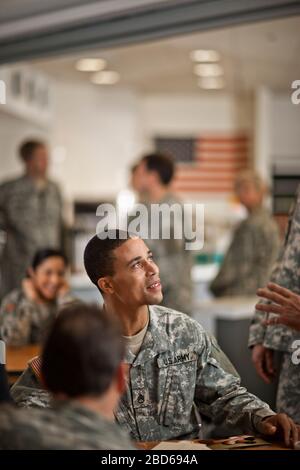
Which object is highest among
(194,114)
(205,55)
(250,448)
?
(205,55)

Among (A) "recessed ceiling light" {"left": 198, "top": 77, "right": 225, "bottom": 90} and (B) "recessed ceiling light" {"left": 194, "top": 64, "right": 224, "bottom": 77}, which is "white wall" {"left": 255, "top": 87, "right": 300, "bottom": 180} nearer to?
(A) "recessed ceiling light" {"left": 198, "top": 77, "right": 225, "bottom": 90}

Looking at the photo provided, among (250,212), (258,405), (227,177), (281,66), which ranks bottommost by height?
(258,405)

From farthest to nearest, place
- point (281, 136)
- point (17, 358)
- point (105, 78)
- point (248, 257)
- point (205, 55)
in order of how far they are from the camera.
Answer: point (281, 136), point (105, 78), point (205, 55), point (248, 257), point (17, 358)

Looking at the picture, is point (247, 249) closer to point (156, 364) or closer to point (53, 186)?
point (53, 186)

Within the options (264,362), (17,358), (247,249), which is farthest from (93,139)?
(264,362)

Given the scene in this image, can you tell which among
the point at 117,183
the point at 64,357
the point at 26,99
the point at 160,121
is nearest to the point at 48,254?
the point at 64,357

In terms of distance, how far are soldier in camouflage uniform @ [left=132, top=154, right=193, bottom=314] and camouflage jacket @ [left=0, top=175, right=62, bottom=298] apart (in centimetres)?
120

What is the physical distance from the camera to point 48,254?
3432 millimetres

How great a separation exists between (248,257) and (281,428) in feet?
7.62

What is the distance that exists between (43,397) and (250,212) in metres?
2.42

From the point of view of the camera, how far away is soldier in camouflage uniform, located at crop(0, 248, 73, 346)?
3115 millimetres

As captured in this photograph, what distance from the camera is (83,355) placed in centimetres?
119

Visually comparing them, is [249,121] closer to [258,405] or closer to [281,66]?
[281,66]

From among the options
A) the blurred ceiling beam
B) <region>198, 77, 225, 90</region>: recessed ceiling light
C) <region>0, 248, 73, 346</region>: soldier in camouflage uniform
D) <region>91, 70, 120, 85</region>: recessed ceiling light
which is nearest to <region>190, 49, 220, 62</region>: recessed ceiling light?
<region>198, 77, 225, 90</region>: recessed ceiling light
